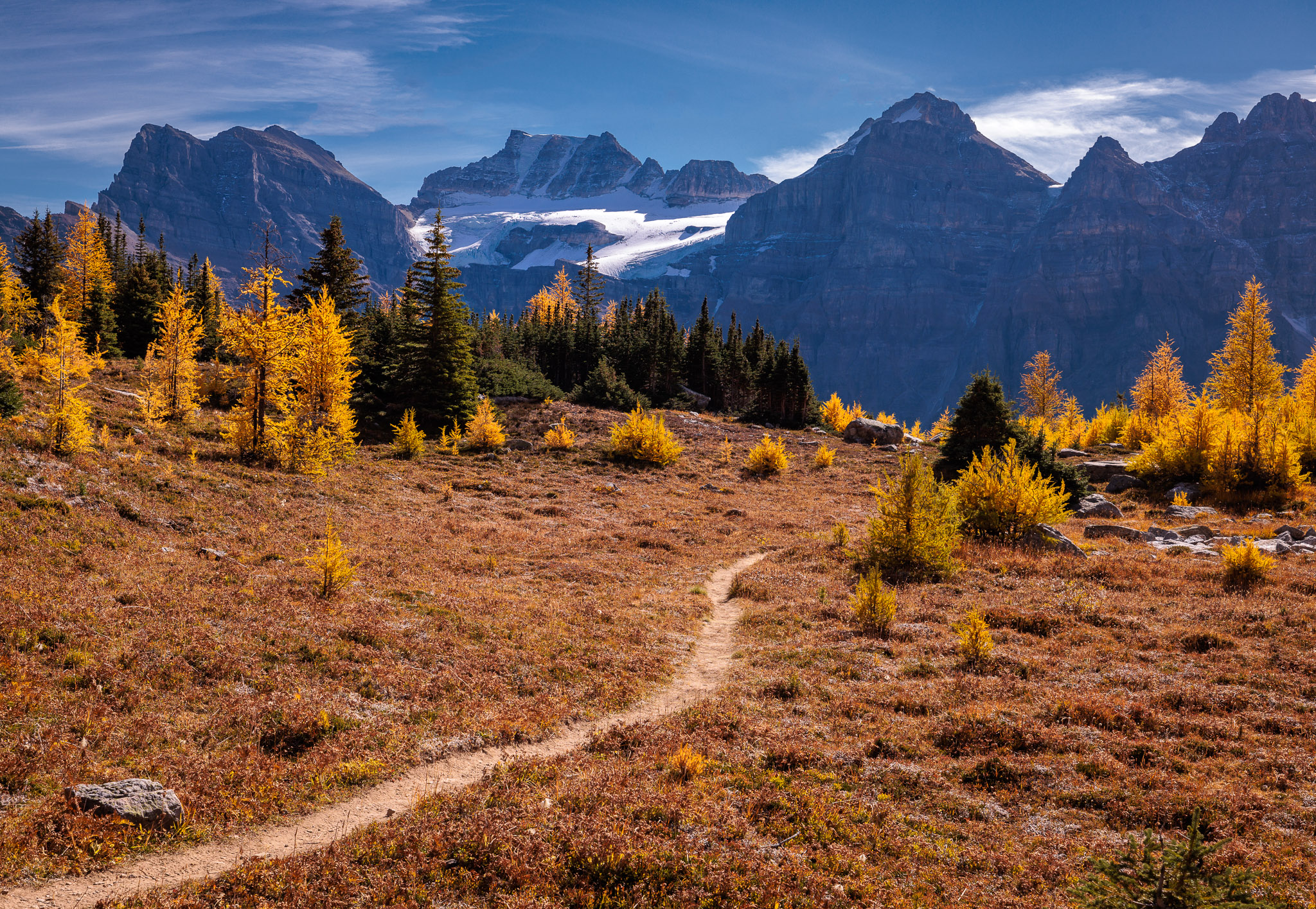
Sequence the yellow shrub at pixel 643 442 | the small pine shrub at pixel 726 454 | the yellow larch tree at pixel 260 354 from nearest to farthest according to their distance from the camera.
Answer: the yellow larch tree at pixel 260 354 → the yellow shrub at pixel 643 442 → the small pine shrub at pixel 726 454

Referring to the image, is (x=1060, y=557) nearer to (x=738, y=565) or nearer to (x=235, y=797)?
(x=738, y=565)

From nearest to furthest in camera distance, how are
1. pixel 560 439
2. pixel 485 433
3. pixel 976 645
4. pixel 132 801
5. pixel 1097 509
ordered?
pixel 132 801, pixel 976 645, pixel 1097 509, pixel 485 433, pixel 560 439

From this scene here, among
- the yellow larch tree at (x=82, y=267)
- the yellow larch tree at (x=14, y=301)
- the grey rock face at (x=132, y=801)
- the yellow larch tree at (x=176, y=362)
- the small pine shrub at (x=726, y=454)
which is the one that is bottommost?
the grey rock face at (x=132, y=801)

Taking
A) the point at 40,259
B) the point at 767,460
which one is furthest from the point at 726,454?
the point at 40,259

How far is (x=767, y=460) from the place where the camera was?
147ft

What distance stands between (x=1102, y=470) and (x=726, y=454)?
2376 centimetres

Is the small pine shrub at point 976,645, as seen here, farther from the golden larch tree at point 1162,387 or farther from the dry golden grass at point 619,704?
the golden larch tree at point 1162,387

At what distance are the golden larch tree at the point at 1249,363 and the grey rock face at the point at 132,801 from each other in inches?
2167

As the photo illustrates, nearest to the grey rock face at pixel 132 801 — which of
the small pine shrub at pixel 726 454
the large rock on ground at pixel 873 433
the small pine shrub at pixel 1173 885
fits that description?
the small pine shrub at pixel 1173 885

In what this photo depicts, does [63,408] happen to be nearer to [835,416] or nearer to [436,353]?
[436,353]

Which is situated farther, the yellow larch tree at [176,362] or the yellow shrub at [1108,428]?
the yellow shrub at [1108,428]

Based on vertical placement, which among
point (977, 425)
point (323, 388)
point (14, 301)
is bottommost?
point (977, 425)

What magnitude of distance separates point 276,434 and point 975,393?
35798mm

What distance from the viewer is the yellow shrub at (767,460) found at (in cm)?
4488
